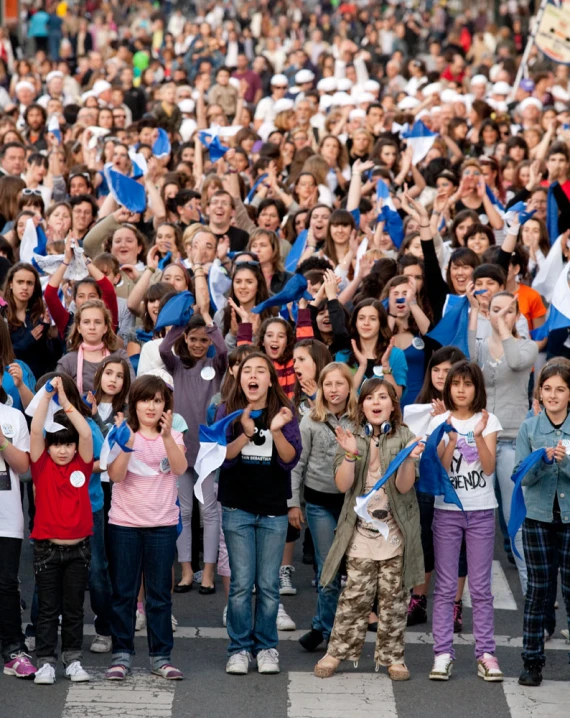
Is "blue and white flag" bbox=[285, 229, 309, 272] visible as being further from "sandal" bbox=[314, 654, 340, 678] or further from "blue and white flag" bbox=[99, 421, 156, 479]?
"sandal" bbox=[314, 654, 340, 678]

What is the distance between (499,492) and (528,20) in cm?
2641

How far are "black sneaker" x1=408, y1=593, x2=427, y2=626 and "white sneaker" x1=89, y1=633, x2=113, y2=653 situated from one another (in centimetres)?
184

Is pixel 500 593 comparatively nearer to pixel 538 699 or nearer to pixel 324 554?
pixel 324 554

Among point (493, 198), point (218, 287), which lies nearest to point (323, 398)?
point (218, 287)

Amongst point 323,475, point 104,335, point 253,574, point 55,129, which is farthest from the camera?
point 55,129

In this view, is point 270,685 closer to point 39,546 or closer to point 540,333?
point 39,546

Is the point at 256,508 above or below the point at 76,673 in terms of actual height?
above

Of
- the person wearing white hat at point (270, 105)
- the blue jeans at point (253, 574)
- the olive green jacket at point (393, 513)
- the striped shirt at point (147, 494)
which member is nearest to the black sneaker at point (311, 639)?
the blue jeans at point (253, 574)

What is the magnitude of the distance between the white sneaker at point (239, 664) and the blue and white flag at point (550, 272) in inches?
190

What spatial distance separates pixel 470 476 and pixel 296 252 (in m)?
4.57

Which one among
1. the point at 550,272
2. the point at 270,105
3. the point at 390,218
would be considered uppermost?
the point at 270,105

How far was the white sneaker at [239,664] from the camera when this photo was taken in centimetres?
783

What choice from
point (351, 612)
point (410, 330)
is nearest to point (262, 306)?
point (410, 330)

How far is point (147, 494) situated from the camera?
25.8 feet
